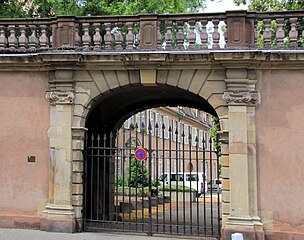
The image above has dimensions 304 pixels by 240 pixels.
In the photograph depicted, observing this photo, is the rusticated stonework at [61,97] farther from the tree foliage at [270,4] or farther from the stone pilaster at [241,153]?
the tree foliage at [270,4]

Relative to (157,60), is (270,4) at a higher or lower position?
higher

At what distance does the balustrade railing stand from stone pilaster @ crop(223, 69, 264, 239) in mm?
998

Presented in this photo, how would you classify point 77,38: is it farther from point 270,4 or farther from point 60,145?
point 270,4

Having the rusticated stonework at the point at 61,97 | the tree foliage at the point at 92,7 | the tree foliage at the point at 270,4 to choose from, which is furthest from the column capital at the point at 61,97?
the tree foliage at the point at 270,4

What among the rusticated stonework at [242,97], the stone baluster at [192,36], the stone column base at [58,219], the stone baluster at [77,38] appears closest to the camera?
the rusticated stonework at [242,97]

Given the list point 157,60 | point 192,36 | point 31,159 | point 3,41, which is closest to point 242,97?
point 192,36

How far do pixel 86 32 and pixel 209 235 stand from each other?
5997 mm

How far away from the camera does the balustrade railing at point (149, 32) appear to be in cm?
1066

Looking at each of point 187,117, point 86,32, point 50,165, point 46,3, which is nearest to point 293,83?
point 86,32

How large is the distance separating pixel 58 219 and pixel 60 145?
5.96 ft

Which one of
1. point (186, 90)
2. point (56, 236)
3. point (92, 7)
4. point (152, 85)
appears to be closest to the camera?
point (56, 236)

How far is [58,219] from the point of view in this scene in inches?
425

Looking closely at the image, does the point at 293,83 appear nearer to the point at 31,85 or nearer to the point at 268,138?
the point at 268,138

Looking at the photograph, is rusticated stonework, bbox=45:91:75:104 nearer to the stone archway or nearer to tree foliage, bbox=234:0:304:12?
the stone archway
